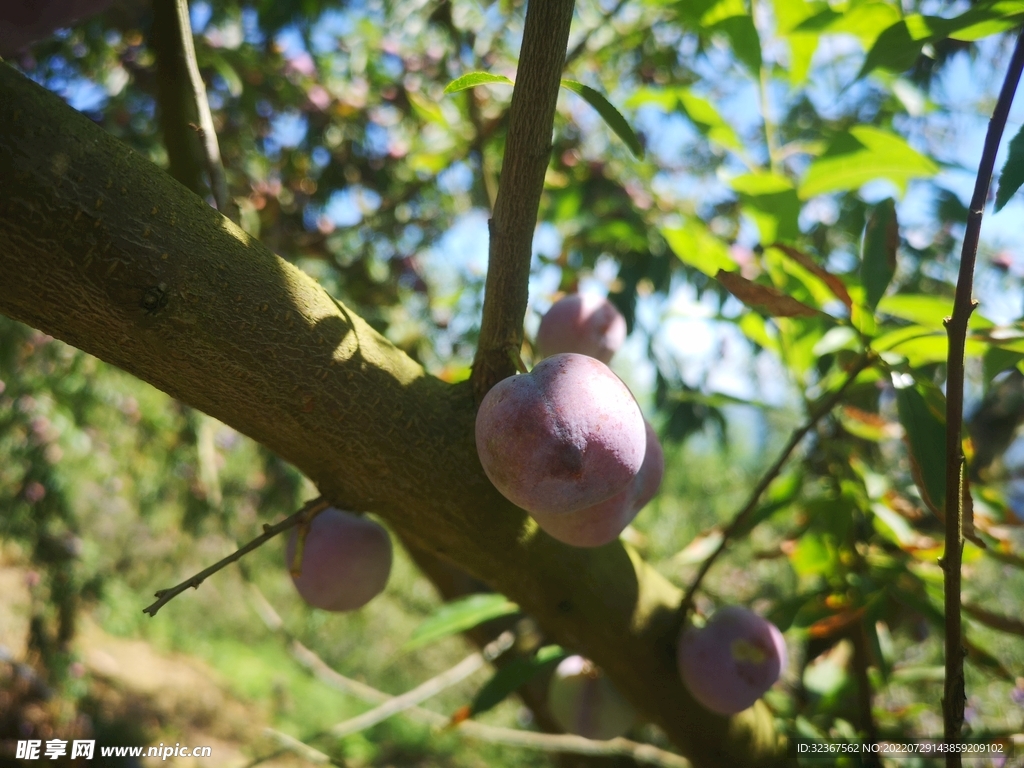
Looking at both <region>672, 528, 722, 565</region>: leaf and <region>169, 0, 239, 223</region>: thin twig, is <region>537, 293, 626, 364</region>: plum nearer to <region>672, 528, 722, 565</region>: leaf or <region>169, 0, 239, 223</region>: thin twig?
<region>169, 0, 239, 223</region>: thin twig

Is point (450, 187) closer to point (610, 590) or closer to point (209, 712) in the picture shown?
point (610, 590)

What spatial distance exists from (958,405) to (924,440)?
138mm

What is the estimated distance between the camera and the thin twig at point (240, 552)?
58 cm

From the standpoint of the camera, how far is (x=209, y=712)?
577 cm

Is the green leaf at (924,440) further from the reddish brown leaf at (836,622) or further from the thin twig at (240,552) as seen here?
the thin twig at (240,552)

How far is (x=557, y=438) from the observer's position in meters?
0.60

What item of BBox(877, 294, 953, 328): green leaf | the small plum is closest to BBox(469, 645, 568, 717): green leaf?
the small plum

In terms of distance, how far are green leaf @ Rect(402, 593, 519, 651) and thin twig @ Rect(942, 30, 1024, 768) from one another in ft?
1.98

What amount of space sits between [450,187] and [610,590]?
7.49 feet

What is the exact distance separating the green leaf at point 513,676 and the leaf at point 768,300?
24.4 inches

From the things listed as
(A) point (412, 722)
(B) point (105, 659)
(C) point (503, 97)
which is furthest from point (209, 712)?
(C) point (503, 97)

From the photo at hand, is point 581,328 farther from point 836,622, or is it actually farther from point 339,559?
point 836,622

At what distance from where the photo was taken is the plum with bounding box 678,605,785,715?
2.79 ft

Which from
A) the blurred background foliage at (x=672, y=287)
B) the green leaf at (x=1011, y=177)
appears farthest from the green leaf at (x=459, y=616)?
the green leaf at (x=1011, y=177)
